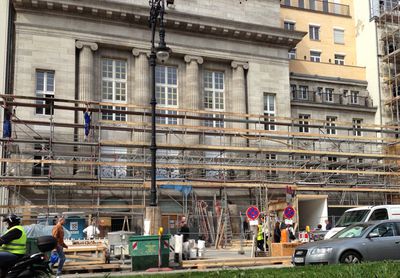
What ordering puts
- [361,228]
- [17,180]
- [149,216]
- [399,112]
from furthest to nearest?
[399,112]
[17,180]
[149,216]
[361,228]

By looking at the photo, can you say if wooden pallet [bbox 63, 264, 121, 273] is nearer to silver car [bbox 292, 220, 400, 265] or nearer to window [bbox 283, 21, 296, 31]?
silver car [bbox 292, 220, 400, 265]

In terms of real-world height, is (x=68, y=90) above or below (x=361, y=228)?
above

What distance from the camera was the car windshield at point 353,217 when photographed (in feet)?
74.1

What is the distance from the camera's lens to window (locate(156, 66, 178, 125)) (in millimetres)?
38031

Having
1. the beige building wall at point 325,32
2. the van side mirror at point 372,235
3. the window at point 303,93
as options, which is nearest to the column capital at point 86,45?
the window at point 303,93

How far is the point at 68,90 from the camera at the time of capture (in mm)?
34656

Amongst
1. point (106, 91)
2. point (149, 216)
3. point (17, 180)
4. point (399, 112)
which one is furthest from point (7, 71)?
point (399, 112)

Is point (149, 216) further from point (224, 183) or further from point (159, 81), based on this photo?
point (159, 81)

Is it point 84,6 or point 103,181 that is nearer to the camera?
point 103,181

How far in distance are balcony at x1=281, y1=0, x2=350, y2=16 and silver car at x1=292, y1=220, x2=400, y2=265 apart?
37.0 m

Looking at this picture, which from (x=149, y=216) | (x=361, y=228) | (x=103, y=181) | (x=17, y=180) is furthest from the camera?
(x=103, y=181)

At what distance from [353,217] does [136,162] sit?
1349cm

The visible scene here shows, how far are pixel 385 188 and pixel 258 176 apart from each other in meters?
10.4

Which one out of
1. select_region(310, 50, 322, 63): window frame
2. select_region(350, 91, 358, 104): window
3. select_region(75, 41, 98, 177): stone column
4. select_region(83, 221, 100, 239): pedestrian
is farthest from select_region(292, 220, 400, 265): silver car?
select_region(310, 50, 322, 63): window frame
